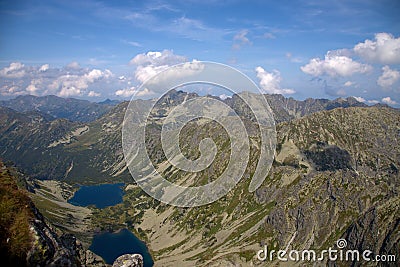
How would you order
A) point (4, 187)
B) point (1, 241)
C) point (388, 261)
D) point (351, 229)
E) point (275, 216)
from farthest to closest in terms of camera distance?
1. point (275, 216)
2. point (351, 229)
3. point (388, 261)
4. point (4, 187)
5. point (1, 241)

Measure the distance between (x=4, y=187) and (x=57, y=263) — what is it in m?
6.57

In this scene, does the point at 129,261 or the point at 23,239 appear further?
the point at 129,261

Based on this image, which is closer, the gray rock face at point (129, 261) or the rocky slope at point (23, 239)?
the rocky slope at point (23, 239)

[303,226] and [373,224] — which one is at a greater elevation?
[373,224]

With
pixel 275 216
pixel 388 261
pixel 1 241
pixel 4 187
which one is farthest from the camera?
pixel 275 216

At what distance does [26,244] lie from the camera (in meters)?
17.4

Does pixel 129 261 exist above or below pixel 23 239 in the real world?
below

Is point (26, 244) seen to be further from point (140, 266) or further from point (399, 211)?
point (399, 211)

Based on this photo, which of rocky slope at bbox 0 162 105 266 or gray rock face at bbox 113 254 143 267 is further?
gray rock face at bbox 113 254 143 267

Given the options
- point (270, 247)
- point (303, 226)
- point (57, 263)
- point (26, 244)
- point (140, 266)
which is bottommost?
point (270, 247)

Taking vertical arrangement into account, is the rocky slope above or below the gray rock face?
above

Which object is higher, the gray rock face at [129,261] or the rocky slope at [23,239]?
the rocky slope at [23,239]

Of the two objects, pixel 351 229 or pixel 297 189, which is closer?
pixel 351 229

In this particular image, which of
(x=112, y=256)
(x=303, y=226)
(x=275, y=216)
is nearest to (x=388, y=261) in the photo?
(x=303, y=226)
